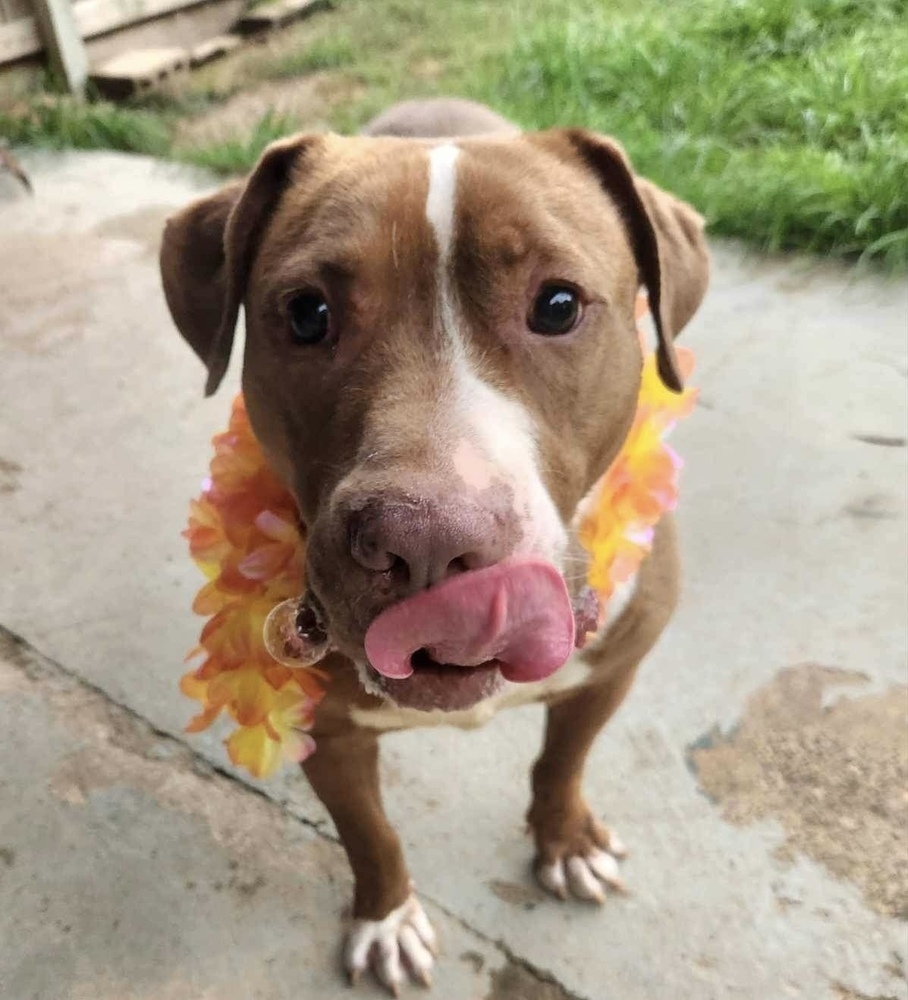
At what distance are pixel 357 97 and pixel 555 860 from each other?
173 inches

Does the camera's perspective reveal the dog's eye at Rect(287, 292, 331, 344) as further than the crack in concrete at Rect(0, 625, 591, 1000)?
No

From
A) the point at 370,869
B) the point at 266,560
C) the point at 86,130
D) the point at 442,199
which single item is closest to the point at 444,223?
the point at 442,199

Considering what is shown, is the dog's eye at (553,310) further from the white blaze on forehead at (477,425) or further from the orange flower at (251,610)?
the orange flower at (251,610)

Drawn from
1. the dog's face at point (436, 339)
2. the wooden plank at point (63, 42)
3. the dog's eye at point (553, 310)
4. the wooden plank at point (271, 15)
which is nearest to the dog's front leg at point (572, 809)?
the dog's face at point (436, 339)

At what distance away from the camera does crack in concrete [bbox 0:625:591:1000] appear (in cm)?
185

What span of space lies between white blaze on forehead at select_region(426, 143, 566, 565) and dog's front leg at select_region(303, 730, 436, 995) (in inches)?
24.5

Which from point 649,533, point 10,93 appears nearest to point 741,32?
point 10,93

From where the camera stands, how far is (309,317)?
1502 mm

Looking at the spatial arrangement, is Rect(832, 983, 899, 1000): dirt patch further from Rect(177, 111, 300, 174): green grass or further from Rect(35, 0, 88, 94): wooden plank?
Rect(35, 0, 88, 94): wooden plank

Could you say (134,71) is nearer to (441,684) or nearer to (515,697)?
(515,697)

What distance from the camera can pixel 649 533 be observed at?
1.78 meters

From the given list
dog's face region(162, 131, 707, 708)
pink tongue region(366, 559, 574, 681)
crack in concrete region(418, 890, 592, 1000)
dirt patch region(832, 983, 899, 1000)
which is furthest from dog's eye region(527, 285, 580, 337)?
dirt patch region(832, 983, 899, 1000)

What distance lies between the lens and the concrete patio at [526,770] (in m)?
1.89

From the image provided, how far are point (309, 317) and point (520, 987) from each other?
1.18 metres
